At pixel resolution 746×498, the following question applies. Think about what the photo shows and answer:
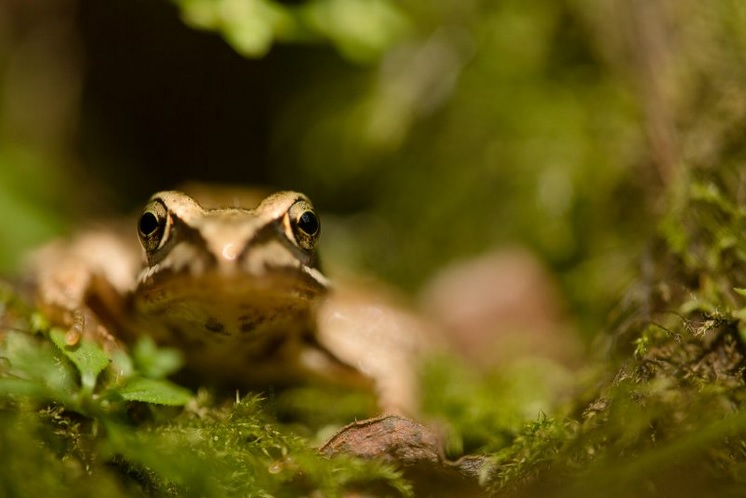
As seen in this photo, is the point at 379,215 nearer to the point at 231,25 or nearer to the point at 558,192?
the point at 558,192

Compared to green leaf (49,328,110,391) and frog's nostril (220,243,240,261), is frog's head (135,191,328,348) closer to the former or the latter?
frog's nostril (220,243,240,261)

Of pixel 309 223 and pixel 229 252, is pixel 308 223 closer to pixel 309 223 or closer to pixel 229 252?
pixel 309 223

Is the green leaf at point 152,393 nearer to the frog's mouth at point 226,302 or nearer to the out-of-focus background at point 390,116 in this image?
the frog's mouth at point 226,302

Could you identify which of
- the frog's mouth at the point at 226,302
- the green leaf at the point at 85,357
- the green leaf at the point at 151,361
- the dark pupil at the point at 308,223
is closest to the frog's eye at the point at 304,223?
the dark pupil at the point at 308,223

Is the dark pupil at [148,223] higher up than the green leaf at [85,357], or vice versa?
the dark pupil at [148,223]

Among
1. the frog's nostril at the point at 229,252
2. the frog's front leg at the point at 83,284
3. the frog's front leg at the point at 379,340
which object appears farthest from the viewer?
the frog's front leg at the point at 379,340
